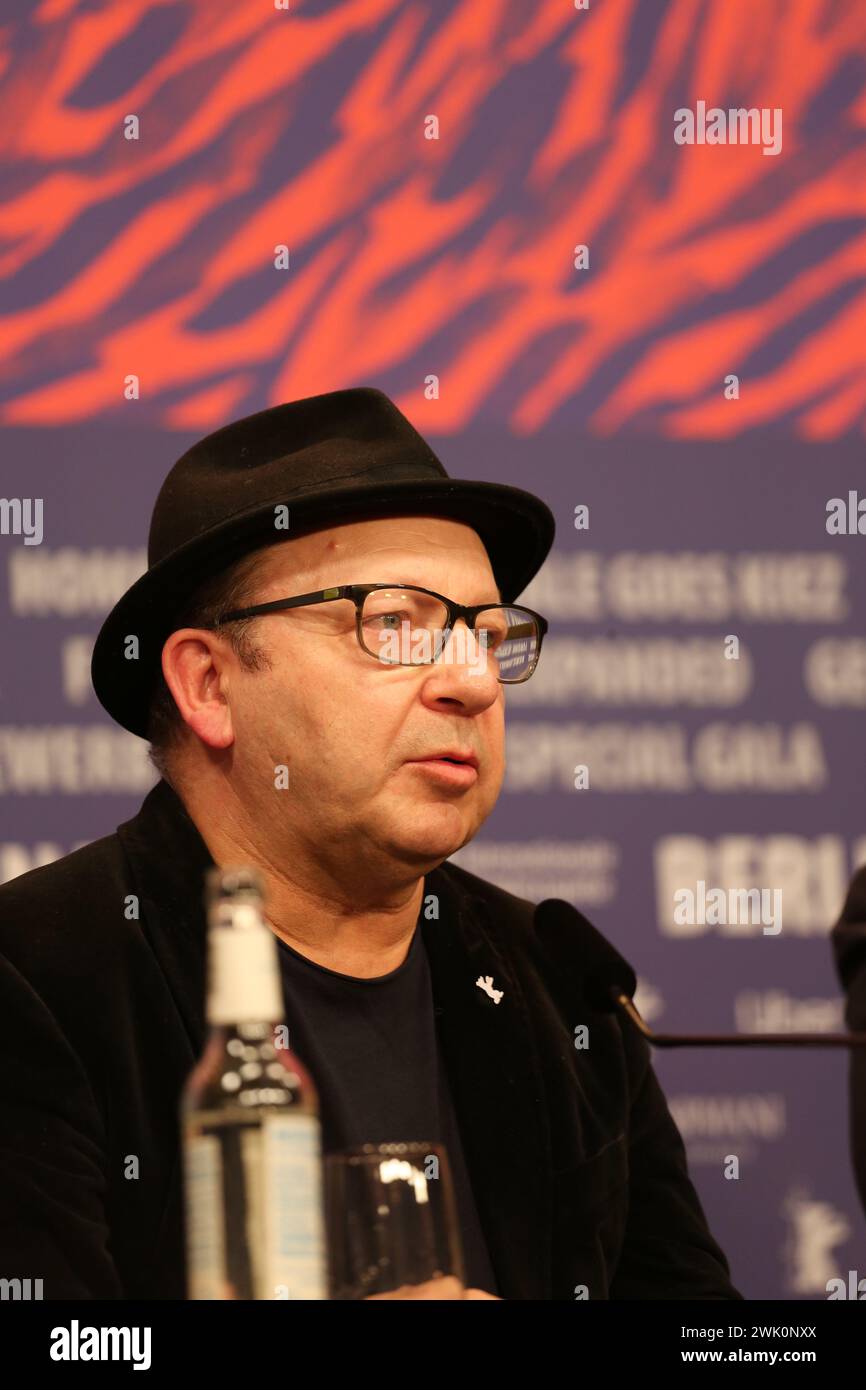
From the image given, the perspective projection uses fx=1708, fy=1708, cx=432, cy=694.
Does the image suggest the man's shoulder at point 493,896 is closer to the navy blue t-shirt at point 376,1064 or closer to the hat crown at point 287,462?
the navy blue t-shirt at point 376,1064

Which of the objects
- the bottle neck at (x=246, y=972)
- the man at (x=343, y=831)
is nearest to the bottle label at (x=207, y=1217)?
the bottle neck at (x=246, y=972)

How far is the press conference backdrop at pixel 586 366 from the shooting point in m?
2.73

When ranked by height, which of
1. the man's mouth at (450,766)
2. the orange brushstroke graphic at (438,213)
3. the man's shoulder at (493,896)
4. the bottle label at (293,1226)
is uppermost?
the orange brushstroke graphic at (438,213)

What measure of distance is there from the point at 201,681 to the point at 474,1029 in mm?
584

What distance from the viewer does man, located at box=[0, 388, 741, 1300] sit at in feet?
6.76

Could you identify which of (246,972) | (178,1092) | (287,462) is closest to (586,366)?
(287,462)

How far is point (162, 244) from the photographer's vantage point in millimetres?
2756

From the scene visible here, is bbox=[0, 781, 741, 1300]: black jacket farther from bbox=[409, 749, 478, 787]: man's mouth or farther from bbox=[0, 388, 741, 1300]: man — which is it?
bbox=[409, 749, 478, 787]: man's mouth

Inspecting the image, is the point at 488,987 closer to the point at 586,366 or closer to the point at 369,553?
the point at 369,553

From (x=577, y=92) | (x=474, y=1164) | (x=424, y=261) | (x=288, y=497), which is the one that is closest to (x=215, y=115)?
(x=424, y=261)

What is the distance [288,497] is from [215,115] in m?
0.97

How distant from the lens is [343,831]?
217cm

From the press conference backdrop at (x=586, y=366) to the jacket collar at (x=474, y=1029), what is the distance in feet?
1.45

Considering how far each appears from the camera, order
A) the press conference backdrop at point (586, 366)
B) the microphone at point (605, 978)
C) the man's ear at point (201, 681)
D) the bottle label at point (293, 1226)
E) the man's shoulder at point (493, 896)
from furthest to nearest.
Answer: the press conference backdrop at point (586, 366)
the man's shoulder at point (493, 896)
the man's ear at point (201, 681)
the microphone at point (605, 978)
the bottle label at point (293, 1226)
